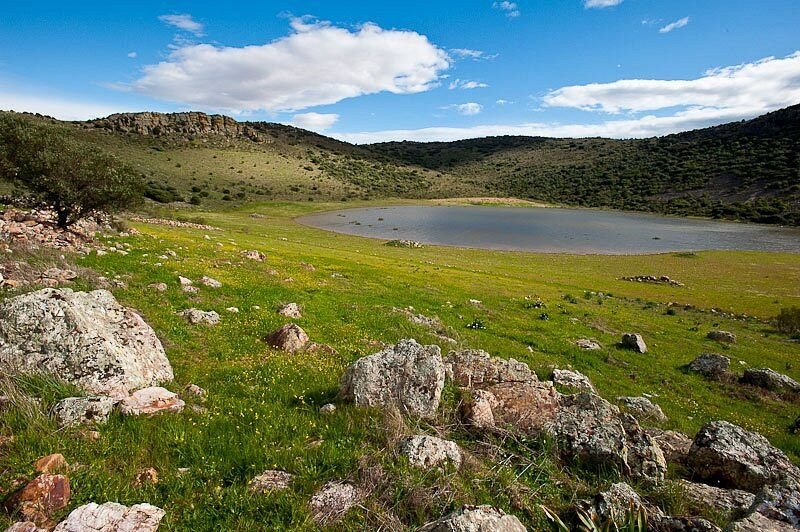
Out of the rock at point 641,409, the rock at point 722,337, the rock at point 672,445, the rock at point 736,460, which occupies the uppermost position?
the rock at point 736,460

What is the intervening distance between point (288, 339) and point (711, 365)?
21.4 metres

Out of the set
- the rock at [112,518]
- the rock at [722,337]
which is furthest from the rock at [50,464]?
the rock at [722,337]

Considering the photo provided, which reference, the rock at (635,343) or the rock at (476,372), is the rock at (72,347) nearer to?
the rock at (476,372)

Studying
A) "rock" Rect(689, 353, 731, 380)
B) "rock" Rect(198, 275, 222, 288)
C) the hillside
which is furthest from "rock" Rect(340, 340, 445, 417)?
the hillside

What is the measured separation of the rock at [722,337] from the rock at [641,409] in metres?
17.6

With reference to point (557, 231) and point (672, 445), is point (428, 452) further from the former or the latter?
point (557, 231)

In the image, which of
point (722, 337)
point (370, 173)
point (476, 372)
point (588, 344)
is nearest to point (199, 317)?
point (476, 372)

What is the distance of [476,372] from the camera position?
10.4 m

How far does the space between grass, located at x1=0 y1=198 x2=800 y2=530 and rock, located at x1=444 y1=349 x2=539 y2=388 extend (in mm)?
1096

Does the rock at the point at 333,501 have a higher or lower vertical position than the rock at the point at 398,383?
lower

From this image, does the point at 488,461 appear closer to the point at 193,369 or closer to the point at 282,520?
the point at 282,520

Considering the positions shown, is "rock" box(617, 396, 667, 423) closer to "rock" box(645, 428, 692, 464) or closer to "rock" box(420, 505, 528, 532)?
"rock" box(645, 428, 692, 464)

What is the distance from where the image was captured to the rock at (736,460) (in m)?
7.43

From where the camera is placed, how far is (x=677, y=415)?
15.2 metres
